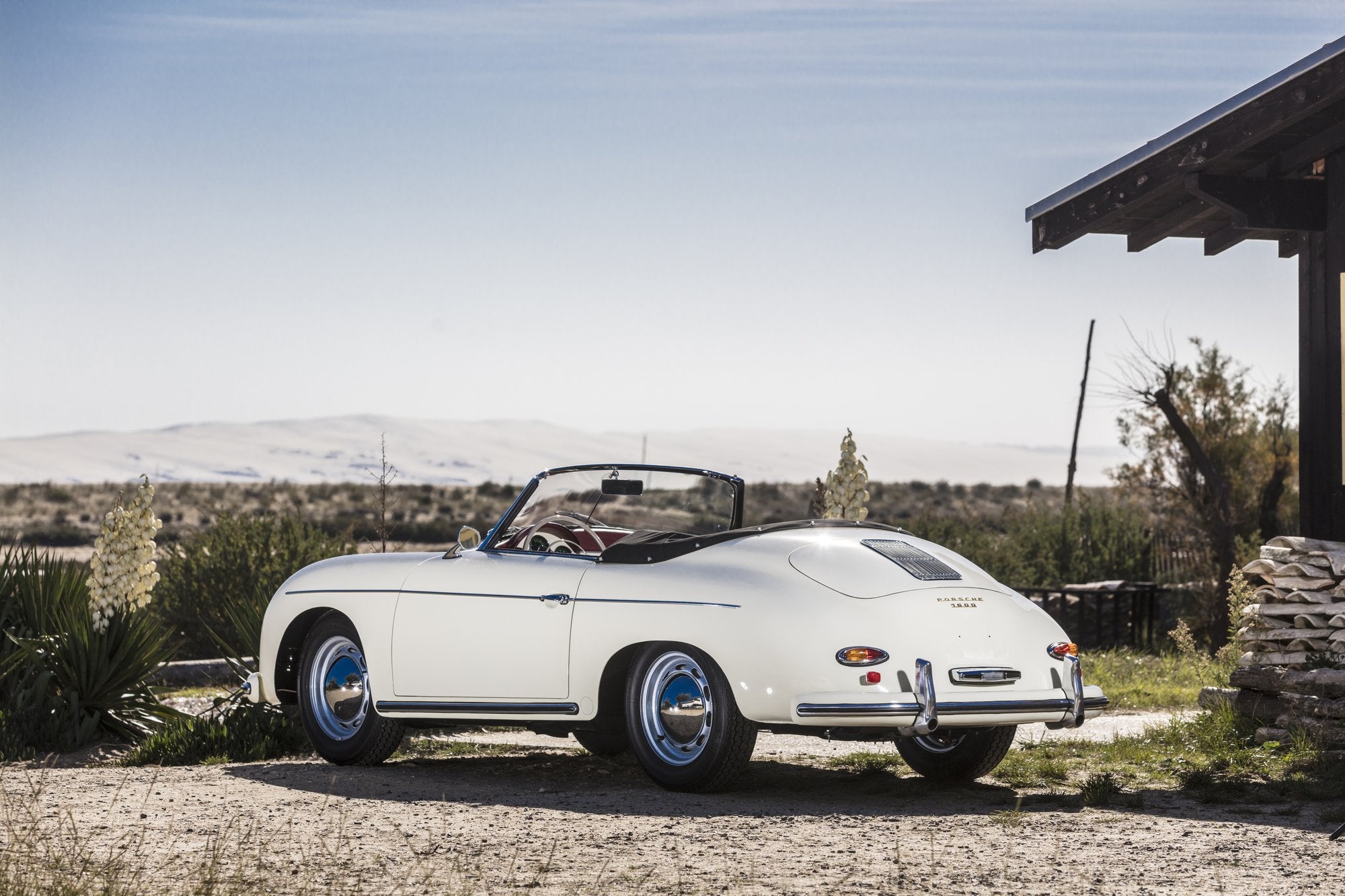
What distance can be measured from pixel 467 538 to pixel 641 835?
2484mm

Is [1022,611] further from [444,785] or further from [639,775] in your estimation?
[444,785]

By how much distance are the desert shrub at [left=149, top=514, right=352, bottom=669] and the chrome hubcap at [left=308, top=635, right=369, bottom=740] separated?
6765mm

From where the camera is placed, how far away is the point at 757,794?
7.55m

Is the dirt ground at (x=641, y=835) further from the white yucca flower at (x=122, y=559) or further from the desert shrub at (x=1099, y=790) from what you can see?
the white yucca flower at (x=122, y=559)

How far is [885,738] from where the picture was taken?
7.07 meters

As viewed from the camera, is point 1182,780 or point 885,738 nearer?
point 885,738

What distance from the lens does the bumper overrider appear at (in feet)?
22.2

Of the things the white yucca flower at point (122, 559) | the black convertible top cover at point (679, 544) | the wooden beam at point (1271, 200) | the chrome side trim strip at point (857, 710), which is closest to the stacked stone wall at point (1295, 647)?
the wooden beam at point (1271, 200)

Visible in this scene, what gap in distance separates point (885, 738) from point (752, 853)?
4.17 feet

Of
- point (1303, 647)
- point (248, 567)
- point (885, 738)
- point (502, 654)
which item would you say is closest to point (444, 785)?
point (502, 654)

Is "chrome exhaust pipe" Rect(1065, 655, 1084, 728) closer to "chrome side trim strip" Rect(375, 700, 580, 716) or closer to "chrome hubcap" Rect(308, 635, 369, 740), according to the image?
"chrome side trim strip" Rect(375, 700, 580, 716)

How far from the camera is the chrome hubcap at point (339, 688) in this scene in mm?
8758

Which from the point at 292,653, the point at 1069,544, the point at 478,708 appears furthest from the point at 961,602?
the point at 1069,544

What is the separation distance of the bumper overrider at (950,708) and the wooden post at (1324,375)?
3486mm
